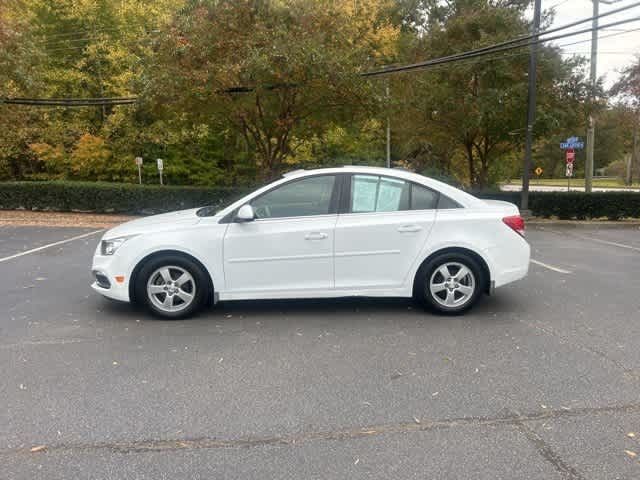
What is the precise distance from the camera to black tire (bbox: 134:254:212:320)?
524 centimetres

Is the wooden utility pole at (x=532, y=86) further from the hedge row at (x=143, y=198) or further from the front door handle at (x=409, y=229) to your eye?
the front door handle at (x=409, y=229)

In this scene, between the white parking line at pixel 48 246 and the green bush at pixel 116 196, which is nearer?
the white parking line at pixel 48 246

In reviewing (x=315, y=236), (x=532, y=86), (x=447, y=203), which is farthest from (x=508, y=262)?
(x=532, y=86)

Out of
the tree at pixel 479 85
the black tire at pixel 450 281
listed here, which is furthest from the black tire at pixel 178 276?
the tree at pixel 479 85

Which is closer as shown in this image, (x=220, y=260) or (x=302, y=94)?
(x=220, y=260)

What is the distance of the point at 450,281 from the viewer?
5422 mm

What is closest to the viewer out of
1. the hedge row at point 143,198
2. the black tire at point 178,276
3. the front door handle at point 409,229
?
the black tire at point 178,276

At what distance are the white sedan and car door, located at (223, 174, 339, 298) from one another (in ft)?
0.03

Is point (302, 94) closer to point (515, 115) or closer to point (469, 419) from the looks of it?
point (515, 115)

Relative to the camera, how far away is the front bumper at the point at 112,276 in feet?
17.3

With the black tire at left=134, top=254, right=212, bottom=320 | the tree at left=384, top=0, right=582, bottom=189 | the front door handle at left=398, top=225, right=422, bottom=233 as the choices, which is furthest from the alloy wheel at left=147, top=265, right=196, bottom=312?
the tree at left=384, top=0, right=582, bottom=189

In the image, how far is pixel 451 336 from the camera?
4824mm

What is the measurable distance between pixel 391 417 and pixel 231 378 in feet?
4.17

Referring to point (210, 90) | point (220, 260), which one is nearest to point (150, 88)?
point (210, 90)
